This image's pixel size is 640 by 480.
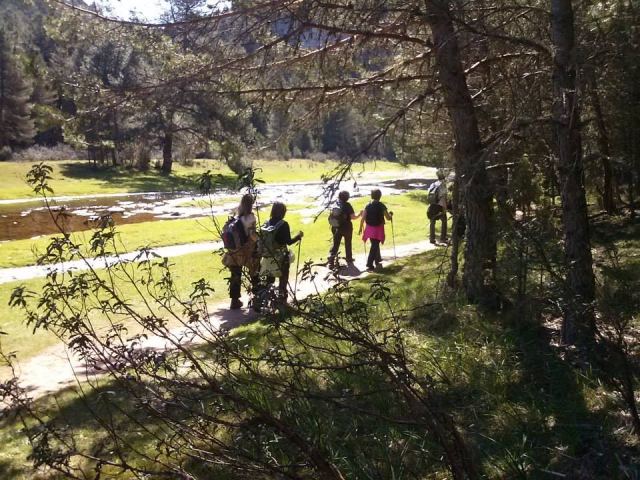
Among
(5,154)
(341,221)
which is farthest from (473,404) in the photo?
(5,154)

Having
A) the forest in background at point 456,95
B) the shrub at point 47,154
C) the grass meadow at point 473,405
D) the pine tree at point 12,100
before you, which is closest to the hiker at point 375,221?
Answer: the forest in background at point 456,95

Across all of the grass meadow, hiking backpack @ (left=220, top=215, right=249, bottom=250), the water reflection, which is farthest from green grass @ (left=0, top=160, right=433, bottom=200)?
the grass meadow

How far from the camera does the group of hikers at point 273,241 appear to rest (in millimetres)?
3135

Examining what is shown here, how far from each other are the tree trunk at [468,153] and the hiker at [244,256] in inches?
99.4

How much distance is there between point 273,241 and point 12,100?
2224 inches

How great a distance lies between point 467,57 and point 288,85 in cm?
254

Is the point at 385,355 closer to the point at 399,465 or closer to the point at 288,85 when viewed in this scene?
the point at 399,465

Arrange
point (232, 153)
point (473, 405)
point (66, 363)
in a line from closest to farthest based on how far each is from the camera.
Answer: point (473, 405) → point (66, 363) → point (232, 153)

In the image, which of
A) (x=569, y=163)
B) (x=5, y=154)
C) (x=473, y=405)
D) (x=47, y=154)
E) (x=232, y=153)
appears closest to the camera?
(x=473, y=405)

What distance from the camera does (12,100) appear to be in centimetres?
5156

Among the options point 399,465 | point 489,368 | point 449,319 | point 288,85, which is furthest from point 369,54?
point 399,465

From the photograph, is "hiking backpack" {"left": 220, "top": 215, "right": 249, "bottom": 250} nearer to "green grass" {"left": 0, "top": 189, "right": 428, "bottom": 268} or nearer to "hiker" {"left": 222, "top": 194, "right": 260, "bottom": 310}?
"hiker" {"left": 222, "top": 194, "right": 260, "bottom": 310}

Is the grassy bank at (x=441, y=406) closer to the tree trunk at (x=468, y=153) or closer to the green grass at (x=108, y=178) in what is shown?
the tree trunk at (x=468, y=153)

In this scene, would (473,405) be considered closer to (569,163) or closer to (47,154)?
(569,163)
